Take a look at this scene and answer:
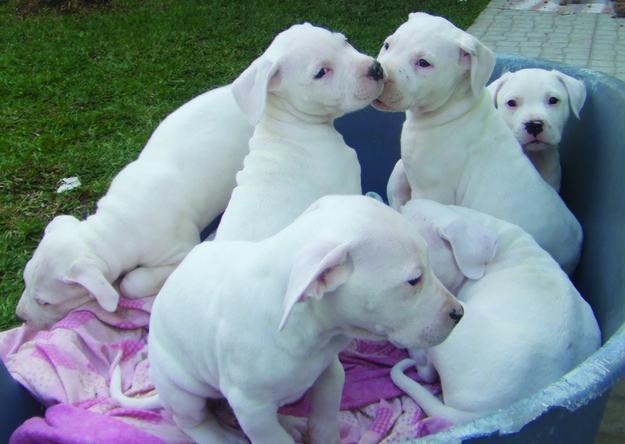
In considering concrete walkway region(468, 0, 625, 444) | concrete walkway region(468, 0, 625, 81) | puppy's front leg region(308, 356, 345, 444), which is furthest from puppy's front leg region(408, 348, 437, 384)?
concrete walkway region(468, 0, 625, 81)

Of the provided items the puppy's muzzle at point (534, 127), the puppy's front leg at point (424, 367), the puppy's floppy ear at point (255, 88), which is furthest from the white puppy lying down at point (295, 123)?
the puppy's muzzle at point (534, 127)

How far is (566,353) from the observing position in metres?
2.68

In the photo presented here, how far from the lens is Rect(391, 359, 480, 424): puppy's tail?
2.80 m

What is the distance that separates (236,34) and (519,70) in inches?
215

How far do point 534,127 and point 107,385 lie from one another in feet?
7.88

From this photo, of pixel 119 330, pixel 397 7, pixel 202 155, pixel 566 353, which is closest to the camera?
pixel 566 353

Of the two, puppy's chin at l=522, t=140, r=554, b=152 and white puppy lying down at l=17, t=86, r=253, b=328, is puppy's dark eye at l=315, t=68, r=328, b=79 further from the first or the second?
puppy's chin at l=522, t=140, r=554, b=152

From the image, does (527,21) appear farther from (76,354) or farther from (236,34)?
(76,354)

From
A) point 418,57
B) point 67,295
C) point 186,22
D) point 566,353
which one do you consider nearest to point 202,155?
point 67,295

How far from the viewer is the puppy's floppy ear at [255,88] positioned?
3.22 m

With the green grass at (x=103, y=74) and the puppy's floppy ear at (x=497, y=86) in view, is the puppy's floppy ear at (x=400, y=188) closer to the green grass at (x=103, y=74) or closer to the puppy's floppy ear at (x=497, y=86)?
the puppy's floppy ear at (x=497, y=86)

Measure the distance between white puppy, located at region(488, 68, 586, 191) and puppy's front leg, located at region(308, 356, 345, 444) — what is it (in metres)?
1.76

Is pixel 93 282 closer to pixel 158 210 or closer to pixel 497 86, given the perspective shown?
pixel 158 210

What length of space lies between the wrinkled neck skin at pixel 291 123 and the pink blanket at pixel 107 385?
997 millimetres
